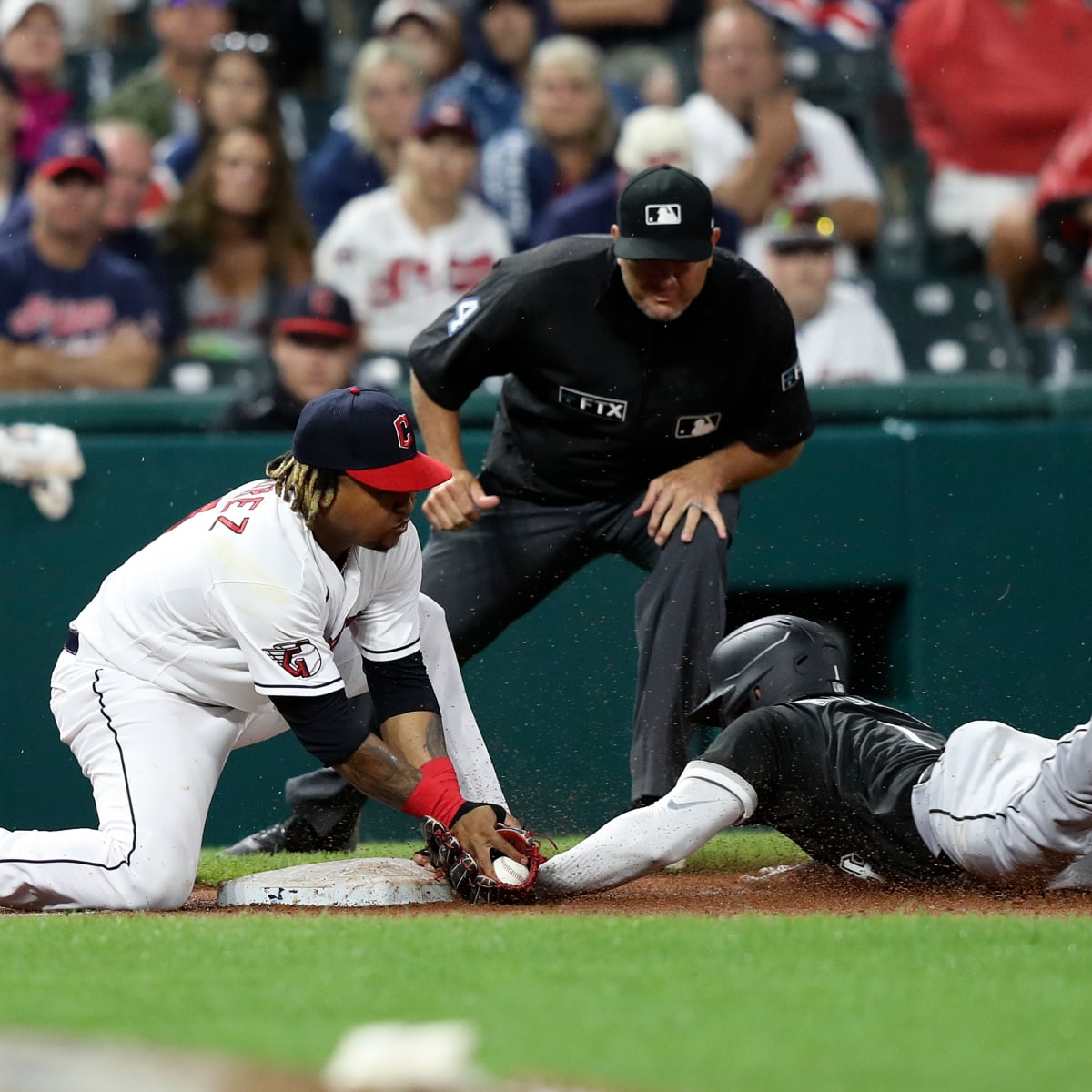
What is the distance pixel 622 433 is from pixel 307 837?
1.64 metres

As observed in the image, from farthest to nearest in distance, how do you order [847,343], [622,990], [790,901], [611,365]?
[847,343]
[611,365]
[790,901]
[622,990]

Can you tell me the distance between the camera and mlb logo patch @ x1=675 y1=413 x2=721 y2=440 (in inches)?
232

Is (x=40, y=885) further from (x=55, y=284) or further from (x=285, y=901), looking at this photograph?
(x=55, y=284)

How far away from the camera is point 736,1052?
2.87 metres

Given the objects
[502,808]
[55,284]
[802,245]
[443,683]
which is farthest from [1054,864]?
[55,284]

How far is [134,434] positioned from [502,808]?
272 cm

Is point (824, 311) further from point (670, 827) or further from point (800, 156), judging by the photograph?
point (670, 827)

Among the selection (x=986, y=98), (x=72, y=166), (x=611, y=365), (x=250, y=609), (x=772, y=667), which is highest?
(x=986, y=98)

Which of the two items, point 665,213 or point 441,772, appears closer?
point 441,772

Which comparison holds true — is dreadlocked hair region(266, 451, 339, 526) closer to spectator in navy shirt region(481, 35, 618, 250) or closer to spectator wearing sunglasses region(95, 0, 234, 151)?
spectator in navy shirt region(481, 35, 618, 250)

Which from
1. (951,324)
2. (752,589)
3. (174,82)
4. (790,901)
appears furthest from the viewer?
(174,82)

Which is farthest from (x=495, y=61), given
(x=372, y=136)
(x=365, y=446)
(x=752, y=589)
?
(x=365, y=446)

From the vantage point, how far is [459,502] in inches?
234

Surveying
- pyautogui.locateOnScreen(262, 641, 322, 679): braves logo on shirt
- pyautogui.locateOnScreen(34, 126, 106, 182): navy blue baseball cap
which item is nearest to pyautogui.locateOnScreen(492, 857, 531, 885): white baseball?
pyautogui.locateOnScreen(262, 641, 322, 679): braves logo on shirt
